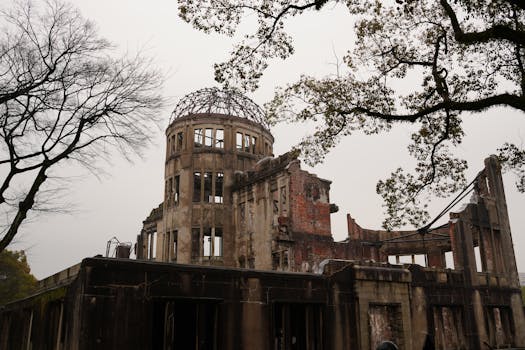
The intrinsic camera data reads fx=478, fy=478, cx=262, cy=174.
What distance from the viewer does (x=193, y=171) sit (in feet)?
108

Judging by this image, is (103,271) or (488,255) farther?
(488,255)

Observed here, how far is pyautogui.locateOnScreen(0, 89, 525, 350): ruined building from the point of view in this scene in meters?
10.9

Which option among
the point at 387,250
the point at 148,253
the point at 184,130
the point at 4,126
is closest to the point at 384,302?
the point at 4,126

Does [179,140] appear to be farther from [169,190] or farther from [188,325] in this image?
[188,325]

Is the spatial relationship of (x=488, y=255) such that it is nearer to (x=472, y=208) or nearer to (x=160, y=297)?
(x=472, y=208)

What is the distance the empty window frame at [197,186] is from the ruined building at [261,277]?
96mm

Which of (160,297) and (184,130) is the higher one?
(184,130)

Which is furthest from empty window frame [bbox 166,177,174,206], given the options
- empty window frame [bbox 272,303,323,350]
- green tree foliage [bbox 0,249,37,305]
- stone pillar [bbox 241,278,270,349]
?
stone pillar [bbox 241,278,270,349]

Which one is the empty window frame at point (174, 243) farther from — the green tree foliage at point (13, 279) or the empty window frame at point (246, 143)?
the green tree foliage at point (13, 279)

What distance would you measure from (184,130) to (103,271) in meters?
24.1

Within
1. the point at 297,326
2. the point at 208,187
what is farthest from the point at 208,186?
the point at 297,326

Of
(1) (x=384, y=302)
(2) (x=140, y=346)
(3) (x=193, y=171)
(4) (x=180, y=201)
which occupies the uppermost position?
(3) (x=193, y=171)

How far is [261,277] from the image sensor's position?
12.8 m

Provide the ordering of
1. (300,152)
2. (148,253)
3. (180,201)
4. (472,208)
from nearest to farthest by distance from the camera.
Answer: (300,152), (472,208), (180,201), (148,253)
